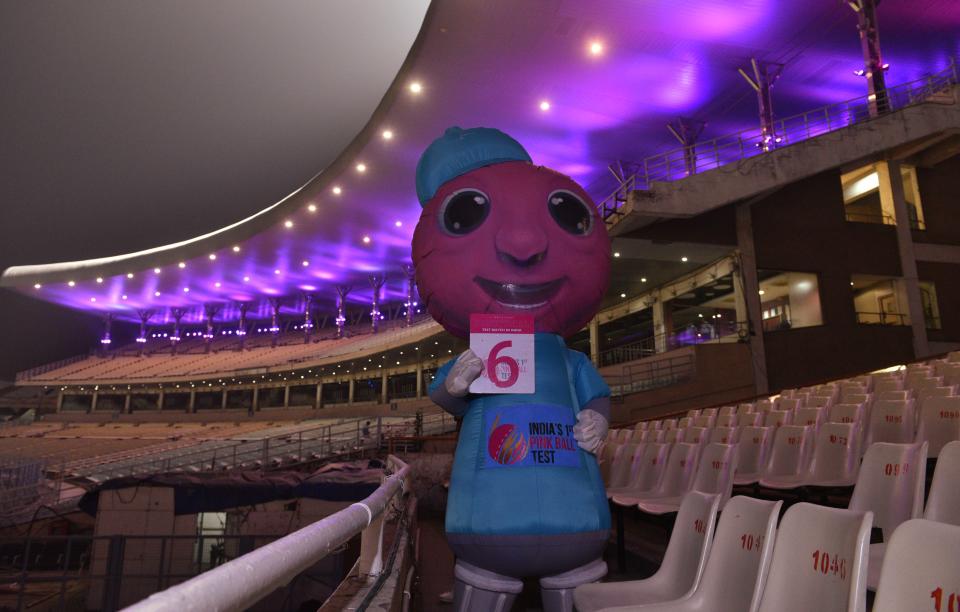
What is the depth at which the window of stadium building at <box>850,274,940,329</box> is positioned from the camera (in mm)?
15148

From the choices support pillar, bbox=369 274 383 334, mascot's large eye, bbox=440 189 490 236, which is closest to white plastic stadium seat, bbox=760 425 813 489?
mascot's large eye, bbox=440 189 490 236

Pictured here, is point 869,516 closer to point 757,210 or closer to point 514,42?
point 514,42

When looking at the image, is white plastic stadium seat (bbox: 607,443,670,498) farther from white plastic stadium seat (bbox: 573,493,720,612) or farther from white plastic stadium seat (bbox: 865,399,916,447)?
white plastic stadium seat (bbox: 573,493,720,612)

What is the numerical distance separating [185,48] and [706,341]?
18.7 metres

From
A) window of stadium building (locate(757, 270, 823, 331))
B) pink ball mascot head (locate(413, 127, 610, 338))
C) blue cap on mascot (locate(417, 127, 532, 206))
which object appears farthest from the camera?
window of stadium building (locate(757, 270, 823, 331))

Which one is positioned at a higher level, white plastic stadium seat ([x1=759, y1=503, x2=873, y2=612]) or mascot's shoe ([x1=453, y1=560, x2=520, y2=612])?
white plastic stadium seat ([x1=759, y1=503, x2=873, y2=612])

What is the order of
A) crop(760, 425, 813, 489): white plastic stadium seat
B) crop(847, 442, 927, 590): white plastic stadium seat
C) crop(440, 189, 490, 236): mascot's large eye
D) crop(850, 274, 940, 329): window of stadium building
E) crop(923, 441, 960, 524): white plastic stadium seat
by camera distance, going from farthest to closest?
crop(850, 274, 940, 329): window of stadium building
crop(760, 425, 813, 489): white plastic stadium seat
crop(440, 189, 490, 236): mascot's large eye
crop(847, 442, 927, 590): white plastic stadium seat
crop(923, 441, 960, 524): white plastic stadium seat

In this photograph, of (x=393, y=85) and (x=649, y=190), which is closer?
(x=649, y=190)

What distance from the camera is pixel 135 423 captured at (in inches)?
1623

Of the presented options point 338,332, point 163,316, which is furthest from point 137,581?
point 163,316

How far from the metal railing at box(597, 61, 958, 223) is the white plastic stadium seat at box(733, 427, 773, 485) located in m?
6.94

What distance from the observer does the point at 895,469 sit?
9.17 ft

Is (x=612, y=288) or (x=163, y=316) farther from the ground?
(x=163, y=316)

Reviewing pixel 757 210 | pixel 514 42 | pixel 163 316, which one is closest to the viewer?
pixel 514 42
